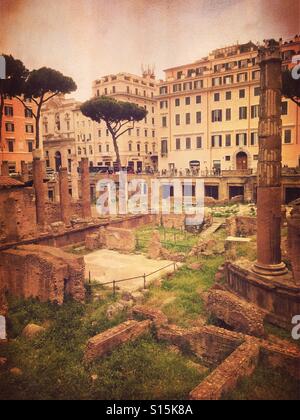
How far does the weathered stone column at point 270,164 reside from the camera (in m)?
9.28

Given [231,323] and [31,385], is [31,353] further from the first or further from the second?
[231,323]

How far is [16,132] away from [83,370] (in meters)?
16.4

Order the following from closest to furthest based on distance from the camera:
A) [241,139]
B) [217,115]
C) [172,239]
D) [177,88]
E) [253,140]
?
[172,239] < [253,140] < [241,139] < [217,115] < [177,88]

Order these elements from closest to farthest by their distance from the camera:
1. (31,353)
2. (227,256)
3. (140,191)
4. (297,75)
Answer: (31,353) < (297,75) < (227,256) < (140,191)

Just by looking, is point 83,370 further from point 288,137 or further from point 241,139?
point 241,139

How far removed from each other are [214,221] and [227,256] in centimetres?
719

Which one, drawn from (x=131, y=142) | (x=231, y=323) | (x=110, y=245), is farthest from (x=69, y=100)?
(x=231, y=323)

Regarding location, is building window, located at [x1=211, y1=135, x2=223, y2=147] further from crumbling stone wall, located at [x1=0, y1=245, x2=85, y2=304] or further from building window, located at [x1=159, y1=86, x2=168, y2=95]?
crumbling stone wall, located at [x1=0, y1=245, x2=85, y2=304]

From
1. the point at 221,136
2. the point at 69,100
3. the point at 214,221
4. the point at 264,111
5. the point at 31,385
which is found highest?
the point at 69,100

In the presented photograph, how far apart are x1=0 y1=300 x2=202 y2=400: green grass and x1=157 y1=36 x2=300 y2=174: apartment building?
19.9m

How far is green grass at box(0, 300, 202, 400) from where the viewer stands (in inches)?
250

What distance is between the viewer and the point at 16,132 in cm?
1997

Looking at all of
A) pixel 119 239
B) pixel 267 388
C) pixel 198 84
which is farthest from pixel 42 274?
pixel 198 84

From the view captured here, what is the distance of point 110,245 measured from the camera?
17.4 metres
